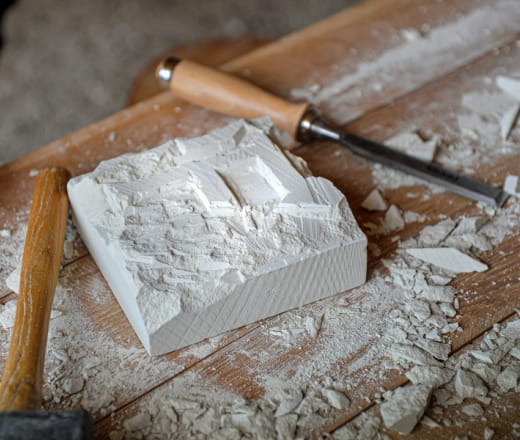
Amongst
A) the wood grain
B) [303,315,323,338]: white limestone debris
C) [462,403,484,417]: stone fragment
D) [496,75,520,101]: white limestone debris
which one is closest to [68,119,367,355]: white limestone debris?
[303,315,323,338]: white limestone debris

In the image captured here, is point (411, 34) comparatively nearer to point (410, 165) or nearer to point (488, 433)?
point (410, 165)

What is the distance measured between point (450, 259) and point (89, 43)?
217 cm

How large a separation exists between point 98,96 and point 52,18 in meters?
0.62

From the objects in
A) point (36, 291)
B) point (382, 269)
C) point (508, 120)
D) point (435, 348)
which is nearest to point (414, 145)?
point (508, 120)

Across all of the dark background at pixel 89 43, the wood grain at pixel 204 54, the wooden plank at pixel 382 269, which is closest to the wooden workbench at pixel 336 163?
the wooden plank at pixel 382 269

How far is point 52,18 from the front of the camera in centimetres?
292

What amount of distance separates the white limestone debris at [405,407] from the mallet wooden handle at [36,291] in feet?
1.34

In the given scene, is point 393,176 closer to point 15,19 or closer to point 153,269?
point 153,269

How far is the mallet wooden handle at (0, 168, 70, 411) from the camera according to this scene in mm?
776

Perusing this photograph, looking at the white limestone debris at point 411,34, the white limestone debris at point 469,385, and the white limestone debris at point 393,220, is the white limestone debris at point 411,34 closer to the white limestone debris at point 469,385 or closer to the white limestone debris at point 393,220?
the white limestone debris at point 393,220

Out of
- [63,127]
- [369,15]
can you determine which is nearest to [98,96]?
[63,127]

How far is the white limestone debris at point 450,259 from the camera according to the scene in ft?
3.28

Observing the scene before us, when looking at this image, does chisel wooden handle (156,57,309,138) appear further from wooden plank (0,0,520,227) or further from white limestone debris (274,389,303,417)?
white limestone debris (274,389,303,417)

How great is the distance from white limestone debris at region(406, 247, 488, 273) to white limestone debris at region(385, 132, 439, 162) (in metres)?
0.22
